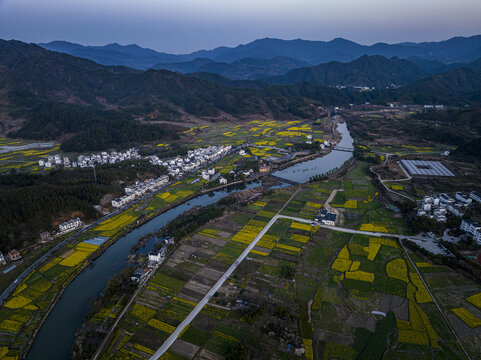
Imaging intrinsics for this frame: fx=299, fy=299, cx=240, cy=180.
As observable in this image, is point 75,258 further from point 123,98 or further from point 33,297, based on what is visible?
point 123,98

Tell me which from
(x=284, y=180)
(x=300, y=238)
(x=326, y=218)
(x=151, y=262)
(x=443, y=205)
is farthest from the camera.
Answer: (x=284, y=180)

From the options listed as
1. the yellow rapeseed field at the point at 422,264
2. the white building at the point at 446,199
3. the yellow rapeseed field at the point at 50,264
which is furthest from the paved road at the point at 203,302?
the white building at the point at 446,199

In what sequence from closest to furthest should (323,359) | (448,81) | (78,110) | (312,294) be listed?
(323,359), (312,294), (78,110), (448,81)

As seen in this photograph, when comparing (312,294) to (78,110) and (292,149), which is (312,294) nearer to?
(292,149)

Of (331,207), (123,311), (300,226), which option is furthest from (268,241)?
(123,311)

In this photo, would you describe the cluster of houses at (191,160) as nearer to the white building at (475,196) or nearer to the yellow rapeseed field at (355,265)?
the yellow rapeseed field at (355,265)

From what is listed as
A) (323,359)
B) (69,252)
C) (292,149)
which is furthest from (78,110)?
(323,359)

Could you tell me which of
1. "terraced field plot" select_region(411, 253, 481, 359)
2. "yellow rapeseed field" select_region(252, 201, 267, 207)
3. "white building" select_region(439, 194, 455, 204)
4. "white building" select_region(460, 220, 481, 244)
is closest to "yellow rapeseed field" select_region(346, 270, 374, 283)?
"terraced field plot" select_region(411, 253, 481, 359)
